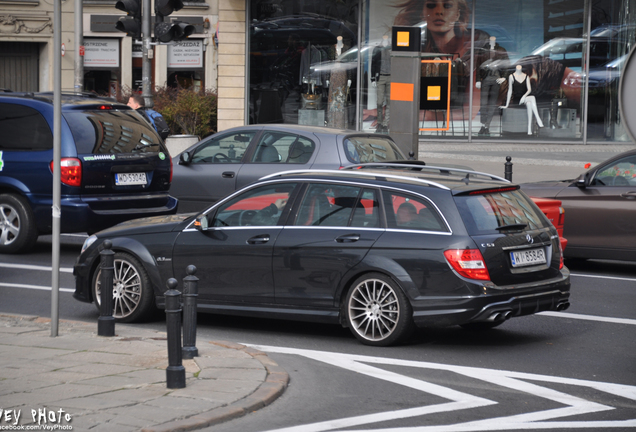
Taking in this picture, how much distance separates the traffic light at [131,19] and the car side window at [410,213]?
9429 mm

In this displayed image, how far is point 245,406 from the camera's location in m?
5.52

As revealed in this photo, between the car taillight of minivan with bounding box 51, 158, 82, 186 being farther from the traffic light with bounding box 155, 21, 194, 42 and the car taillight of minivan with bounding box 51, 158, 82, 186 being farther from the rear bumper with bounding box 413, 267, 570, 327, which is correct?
the rear bumper with bounding box 413, 267, 570, 327

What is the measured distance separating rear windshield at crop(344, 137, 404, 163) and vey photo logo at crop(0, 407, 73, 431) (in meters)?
7.12

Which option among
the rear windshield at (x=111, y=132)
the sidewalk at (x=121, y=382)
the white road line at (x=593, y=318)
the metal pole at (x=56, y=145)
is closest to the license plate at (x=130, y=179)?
the rear windshield at (x=111, y=132)

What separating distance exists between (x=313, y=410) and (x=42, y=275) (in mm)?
6007

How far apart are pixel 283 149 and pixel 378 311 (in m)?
5.57

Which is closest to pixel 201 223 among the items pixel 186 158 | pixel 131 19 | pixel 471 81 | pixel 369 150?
pixel 369 150

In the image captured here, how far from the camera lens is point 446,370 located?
6695mm

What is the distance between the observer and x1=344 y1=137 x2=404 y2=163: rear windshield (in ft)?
39.1

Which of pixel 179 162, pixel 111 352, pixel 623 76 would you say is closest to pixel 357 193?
pixel 111 352

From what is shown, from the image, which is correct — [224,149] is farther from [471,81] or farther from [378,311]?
[471,81]

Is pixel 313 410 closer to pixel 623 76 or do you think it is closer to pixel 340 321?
pixel 340 321

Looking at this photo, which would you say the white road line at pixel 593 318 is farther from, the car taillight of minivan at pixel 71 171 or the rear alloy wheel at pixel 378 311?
the car taillight of minivan at pixel 71 171

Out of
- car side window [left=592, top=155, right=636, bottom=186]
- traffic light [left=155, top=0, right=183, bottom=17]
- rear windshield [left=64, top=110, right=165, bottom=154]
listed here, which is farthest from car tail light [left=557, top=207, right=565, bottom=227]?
traffic light [left=155, top=0, right=183, bottom=17]
